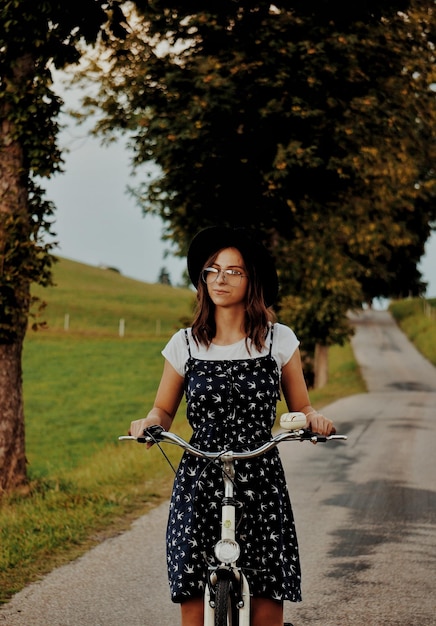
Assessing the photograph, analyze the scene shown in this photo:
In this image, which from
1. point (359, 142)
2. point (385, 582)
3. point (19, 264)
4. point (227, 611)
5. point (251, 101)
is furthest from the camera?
point (359, 142)

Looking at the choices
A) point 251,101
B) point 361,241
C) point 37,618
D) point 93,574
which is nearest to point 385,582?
point 93,574

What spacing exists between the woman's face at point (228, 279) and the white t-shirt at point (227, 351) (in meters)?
0.18

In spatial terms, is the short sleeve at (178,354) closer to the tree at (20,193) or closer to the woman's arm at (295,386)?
the woman's arm at (295,386)

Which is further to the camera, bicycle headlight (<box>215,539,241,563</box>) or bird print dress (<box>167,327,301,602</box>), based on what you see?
bird print dress (<box>167,327,301,602</box>)

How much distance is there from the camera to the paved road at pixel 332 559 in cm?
607

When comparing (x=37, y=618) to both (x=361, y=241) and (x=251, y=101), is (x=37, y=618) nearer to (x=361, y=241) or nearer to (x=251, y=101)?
→ (x=251, y=101)

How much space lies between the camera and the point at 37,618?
19.3ft

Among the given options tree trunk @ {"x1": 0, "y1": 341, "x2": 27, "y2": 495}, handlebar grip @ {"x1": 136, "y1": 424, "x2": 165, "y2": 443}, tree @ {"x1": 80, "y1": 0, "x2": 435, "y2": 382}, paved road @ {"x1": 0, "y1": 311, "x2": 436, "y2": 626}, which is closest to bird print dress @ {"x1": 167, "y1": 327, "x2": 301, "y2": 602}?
handlebar grip @ {"x1": 136, "y1": 424, "x2": 165, "y2": 443}

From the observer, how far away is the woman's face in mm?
4098

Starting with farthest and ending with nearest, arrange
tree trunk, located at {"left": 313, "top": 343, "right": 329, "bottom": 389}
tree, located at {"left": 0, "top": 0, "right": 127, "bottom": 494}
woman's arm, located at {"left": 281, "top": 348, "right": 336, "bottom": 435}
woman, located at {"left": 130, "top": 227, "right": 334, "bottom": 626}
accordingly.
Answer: tree trunk, located at {"left": 313, "top": 343, "right": 329, "bottom": 389}
tree, located at {"left": 0, "top": 0, "right": 127, "bottom": 494}
woman's arm, located at {"left": 281, "top": 348, "right": 336, "bottom": 435}
woman, located at {"left": 130, "top": 227, "right": 334, "bottom": 626}

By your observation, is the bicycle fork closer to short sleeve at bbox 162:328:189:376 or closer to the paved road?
short sleeve at bbox 162:328:189:376

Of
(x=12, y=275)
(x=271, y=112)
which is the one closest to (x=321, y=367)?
(x=271, y=112)

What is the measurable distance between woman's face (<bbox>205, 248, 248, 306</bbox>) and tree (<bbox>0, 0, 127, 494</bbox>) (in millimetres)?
6729

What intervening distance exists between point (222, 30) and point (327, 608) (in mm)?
16168
